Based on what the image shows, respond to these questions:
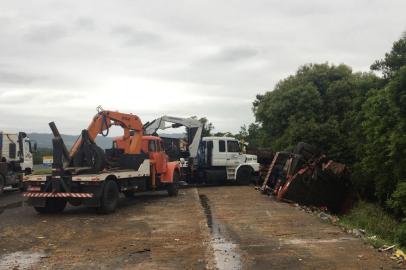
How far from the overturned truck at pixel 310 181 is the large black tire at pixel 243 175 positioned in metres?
3.21

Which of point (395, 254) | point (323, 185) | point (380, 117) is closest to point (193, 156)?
point (323, 185)

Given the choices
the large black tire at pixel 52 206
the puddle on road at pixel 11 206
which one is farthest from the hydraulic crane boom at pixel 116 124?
the puddle on road at pixel 11 206

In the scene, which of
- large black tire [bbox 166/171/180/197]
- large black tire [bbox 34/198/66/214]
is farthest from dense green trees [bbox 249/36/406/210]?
large black tire [bbox 34/198/66/214]

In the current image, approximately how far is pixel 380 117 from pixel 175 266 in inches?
535

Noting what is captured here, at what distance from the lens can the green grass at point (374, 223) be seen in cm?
1214

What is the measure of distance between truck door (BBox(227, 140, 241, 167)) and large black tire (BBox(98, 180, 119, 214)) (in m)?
11.0

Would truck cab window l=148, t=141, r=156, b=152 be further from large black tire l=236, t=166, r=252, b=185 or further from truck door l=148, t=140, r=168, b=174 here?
large black tire l=236, t=166, r=252, b=185

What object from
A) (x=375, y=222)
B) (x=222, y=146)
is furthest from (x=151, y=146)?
(x=375, y=222)

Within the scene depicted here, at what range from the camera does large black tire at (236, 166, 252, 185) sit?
1003 inches

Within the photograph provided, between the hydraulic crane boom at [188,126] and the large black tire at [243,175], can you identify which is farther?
the large black tire at [243,175]

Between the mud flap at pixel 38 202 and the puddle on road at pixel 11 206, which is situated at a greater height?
the mud flap at pixel 38 202

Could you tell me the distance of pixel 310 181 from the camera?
19.4 metres

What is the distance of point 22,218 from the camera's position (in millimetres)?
13938

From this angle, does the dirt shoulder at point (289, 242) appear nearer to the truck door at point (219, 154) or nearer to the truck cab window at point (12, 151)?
the truck door at point (219, 154)
